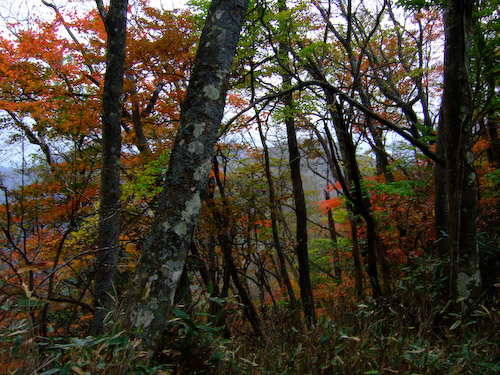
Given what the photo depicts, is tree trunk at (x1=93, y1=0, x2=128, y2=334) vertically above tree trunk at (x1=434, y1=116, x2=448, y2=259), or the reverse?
tree trunk at (x1=93, y1=0, x2=128, y2=334)

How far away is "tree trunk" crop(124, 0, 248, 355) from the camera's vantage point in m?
1.72

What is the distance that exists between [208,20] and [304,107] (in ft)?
10.9

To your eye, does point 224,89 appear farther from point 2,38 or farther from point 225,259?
point 2,38

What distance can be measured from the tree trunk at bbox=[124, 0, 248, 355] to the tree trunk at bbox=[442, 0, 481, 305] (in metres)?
2.02

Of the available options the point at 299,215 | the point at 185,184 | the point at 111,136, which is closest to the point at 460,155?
the point at 185,184

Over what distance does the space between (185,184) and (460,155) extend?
260 centimetres

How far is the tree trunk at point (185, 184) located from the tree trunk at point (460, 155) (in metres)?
2.02

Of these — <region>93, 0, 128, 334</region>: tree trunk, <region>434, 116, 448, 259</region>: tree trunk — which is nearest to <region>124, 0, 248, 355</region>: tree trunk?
<region>93, 0, 128, 334</region>: tree trunk

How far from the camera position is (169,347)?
181 centimetres

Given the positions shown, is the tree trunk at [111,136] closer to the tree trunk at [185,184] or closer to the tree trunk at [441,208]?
the tree trunk at [185,184]

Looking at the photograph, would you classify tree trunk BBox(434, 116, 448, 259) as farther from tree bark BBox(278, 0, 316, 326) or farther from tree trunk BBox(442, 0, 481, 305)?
tree bark BBox(278, 0, 316, 326)

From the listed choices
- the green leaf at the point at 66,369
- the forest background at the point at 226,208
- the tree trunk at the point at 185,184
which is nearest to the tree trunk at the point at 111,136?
the forest background at the point at 226,208

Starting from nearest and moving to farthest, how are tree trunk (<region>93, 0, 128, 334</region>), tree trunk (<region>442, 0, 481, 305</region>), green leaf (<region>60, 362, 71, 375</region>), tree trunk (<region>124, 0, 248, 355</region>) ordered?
green leaf (<region>60, 362, 71, 375</region>) → tree trunk (<region>124, 0, 248, 355</region>) → tree trunk (<region>442, 0, 481, 305</region>) → tree trunk (<region>93, 0, 128, 334</region>)

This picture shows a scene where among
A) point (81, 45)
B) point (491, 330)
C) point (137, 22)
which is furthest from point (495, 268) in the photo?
point (81, 45)
